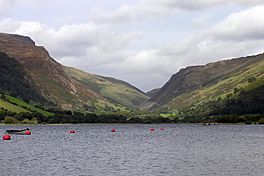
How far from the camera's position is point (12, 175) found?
76.4 m

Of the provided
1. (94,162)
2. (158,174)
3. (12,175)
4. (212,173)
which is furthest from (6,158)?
(212,173)

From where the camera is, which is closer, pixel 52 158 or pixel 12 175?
pixel 12 175

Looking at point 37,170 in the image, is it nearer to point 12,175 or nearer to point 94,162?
point 12,175

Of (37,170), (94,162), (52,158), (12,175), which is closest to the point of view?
(12,175)

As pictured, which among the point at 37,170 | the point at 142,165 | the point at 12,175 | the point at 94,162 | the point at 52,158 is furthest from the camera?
the point at 52,158

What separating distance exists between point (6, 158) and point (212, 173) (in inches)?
1948

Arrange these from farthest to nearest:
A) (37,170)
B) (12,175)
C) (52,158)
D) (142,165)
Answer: (52,158)
(142,165)
(37,170)
(12,175)

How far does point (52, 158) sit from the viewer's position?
103 meters

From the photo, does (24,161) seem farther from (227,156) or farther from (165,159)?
(227,156)

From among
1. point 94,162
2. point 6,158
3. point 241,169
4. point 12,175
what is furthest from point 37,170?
point 241,169

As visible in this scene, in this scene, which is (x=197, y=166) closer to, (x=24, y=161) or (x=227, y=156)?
(x=227, y=156)

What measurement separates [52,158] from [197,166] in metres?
33.8

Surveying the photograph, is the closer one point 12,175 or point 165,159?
point 12,175

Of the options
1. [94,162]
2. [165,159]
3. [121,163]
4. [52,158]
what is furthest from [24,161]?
[165,159]
